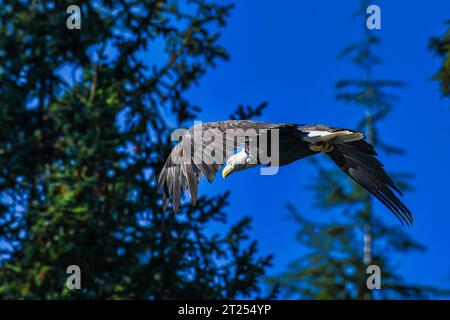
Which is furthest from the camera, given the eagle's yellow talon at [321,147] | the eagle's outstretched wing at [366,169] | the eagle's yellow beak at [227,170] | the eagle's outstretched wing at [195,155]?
the eagle's outstretched wing at [366,169]

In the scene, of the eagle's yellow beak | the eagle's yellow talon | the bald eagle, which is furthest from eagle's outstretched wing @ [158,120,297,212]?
the eagle's yellow talon

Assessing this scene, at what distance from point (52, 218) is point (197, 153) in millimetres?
6358

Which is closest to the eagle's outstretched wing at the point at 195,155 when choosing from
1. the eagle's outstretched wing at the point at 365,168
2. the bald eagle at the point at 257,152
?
the bald eagle at the point at 257,152

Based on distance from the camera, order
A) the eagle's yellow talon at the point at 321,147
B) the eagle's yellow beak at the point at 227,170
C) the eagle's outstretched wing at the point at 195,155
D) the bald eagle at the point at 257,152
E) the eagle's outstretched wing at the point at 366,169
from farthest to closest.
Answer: the eagle's outstretched wing at the point at 366,169 → the eagle's yellow talon at the point at 321,147 → the eagle's yellow beak at the point at 227,170 → the bald eagle at the point at 257,152 → the eagle's outstretched wing at the point at 195,155

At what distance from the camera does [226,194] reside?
13.7 metres

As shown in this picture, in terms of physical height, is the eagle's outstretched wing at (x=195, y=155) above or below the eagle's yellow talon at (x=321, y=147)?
below

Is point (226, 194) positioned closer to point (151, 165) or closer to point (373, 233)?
point (151, 165)

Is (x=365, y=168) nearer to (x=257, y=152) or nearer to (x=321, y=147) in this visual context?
(x=321, y=147)

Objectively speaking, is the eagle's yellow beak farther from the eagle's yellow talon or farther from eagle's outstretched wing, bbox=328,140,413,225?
eagle's outstretched wing, bbox=328,140,413,225

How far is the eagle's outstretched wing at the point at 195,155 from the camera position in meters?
7.47

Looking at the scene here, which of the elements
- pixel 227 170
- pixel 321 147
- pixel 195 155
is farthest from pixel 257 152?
pixel 321 147

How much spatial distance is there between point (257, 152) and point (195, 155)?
0.76 metres

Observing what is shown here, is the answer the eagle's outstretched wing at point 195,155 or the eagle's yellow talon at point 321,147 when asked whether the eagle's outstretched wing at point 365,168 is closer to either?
the eagle's yellow talon at point 321,147

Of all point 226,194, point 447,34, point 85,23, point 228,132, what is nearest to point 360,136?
point 228,132
